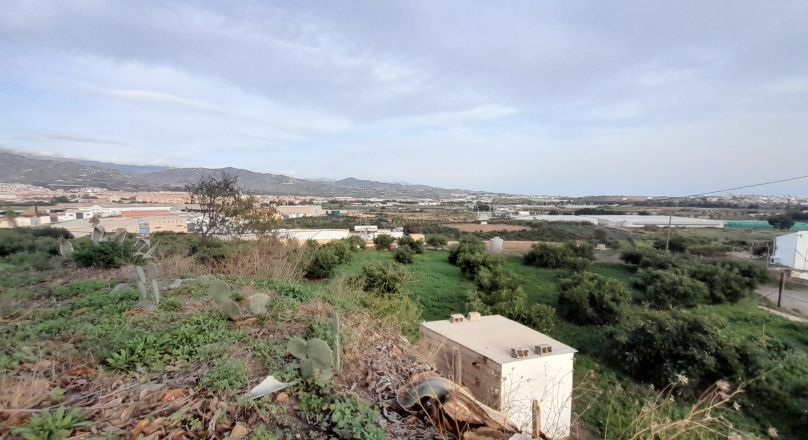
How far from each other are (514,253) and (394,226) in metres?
13.8

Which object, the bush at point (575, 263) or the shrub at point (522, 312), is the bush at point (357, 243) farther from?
the shrub at point (522, 312)

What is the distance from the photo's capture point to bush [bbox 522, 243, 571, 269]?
599 inches

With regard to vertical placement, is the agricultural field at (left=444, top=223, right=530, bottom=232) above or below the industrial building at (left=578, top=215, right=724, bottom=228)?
below

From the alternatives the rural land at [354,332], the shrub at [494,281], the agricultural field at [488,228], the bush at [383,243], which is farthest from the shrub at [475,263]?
the agricultural field at [488,228]

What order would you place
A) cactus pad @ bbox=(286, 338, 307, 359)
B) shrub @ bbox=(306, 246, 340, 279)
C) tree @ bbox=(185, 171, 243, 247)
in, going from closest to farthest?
cactus pad @ bbox=(286, 338, 307, 359) < shrub @ bbox=(306, 246, 340, 279) < tree @ bbox=(185, 171, 243, 247)

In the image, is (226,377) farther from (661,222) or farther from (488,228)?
(488,228)

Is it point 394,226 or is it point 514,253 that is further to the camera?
point 394,226

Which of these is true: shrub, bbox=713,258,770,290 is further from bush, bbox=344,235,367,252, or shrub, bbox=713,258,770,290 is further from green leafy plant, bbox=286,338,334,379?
green leafy plant, bbox=286,338,334,379

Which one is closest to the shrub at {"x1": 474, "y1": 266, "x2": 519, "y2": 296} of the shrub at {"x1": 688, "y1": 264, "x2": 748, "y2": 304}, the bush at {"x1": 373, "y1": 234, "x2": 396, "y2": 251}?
the shrub at {"x1": 688, "y1": 264, "x2": 748, "y2": 304}

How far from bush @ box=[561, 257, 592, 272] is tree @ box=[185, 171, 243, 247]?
40.4 ft

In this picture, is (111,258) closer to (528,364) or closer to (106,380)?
(106,380)

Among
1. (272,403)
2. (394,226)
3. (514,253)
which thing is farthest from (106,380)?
(394,226)

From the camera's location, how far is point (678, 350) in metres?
6.95

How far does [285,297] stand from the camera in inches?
152
